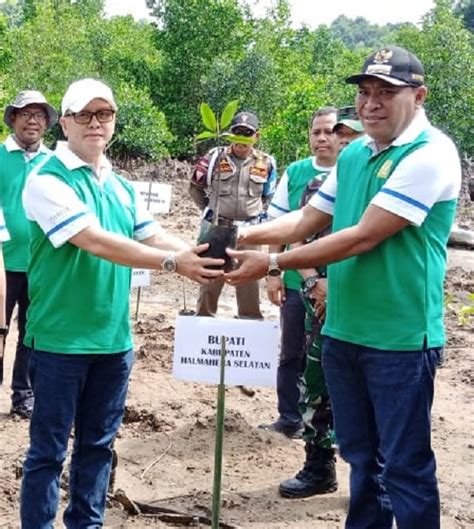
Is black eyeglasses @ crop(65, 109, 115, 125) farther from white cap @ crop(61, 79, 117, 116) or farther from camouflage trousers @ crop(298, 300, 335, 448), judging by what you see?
camouflage trousers @ crop(298, 300, 335, 448)

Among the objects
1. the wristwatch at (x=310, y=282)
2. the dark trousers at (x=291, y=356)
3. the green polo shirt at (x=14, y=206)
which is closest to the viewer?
the wristwatch at (x=310, y=282)

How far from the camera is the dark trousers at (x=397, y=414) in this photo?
2744 millimetres

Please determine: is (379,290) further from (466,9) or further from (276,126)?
(466,9)

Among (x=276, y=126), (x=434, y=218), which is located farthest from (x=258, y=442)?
(x=276, y=126)

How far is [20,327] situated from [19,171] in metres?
0.96

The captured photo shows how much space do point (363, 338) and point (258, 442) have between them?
2157 mm

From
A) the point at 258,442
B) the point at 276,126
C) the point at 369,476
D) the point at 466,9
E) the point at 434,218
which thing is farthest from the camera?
the point at 466,9

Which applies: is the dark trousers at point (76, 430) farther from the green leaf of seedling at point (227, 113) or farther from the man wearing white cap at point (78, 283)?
the green leaf of seedling at point (227, 113)

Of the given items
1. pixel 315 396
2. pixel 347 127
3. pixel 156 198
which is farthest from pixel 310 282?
pixel 156 198

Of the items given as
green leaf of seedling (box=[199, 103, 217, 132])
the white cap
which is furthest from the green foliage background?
green leaf of seedling (box=[199, 103, 217, 132])

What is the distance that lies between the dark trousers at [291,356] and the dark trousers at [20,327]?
1.53 meters

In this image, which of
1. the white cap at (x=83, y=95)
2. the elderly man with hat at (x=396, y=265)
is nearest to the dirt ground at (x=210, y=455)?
the elderly man with hat at (x=396, y=265)

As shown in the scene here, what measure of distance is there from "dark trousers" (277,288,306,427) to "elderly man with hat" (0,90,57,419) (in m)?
1.51

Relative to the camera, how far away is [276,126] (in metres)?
18.0
